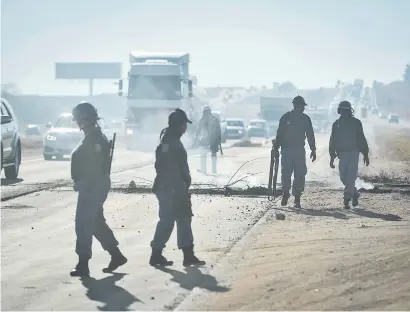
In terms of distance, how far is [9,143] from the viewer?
2450 cm

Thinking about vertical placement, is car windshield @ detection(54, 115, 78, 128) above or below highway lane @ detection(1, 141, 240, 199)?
above

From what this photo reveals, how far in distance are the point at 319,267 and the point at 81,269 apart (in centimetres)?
230

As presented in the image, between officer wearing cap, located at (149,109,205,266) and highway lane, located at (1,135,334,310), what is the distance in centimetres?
25

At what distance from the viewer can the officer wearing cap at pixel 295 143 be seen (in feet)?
58.2

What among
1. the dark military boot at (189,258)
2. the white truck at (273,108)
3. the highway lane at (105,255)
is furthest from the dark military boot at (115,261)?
the white truck at (273,108)

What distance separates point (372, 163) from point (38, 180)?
1357 cm

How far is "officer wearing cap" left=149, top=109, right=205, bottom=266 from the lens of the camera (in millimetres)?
11102

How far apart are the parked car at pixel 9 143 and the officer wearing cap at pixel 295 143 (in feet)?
27.0

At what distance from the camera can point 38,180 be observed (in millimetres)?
24594

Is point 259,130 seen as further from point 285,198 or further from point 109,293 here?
point 109,293

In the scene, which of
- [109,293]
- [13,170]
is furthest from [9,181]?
[109,293]

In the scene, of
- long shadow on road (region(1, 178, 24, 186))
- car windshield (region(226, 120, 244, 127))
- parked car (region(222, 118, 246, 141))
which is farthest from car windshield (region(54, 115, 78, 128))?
car windshield (region(226, 120, 244, 127))

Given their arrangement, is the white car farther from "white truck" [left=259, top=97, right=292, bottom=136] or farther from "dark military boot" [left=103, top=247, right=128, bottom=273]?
"white truck" [left=259, top=97, right=292, bottom=136]

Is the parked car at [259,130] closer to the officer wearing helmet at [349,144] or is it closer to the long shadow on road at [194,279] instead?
the officer wearing helmet at [349,144]
